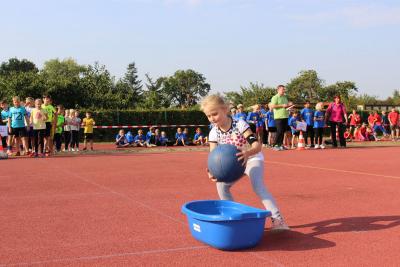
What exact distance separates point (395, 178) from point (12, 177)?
7.75 metres

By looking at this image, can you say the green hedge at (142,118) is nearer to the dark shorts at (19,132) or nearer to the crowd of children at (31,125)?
the crowd of children at (31,125)

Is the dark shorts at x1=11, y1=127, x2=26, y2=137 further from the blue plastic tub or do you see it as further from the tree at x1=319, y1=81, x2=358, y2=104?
the tree at x1=319, y1=81, x2=358, y2=104

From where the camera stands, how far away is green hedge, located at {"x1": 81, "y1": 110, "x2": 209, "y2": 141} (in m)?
32.2

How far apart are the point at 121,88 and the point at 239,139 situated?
164ft

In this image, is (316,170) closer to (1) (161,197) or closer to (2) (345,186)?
(2) (345,186)

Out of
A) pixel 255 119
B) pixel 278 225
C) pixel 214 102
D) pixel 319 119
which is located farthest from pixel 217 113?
pixel 255 119

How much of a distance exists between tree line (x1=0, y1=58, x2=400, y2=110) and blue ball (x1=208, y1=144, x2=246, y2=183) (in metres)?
1.26

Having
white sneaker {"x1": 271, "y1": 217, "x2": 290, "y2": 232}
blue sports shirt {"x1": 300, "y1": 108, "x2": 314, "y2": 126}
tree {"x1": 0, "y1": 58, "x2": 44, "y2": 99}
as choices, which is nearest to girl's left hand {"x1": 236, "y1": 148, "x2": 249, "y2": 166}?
white sneaker {"x1": 271, "y1": 217, "x2": 290, "y2": 232}

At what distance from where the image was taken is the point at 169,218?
20.4 ft

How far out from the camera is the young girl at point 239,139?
16.7 feet

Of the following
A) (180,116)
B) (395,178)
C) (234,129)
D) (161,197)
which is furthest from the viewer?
(180,116)

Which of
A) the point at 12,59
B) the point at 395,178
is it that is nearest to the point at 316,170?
the point at 395,178

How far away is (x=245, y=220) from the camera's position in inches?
182

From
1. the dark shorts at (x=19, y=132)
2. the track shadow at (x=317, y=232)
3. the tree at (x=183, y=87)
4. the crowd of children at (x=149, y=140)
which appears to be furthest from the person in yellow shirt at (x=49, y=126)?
the tree at (x=183, y=87)
